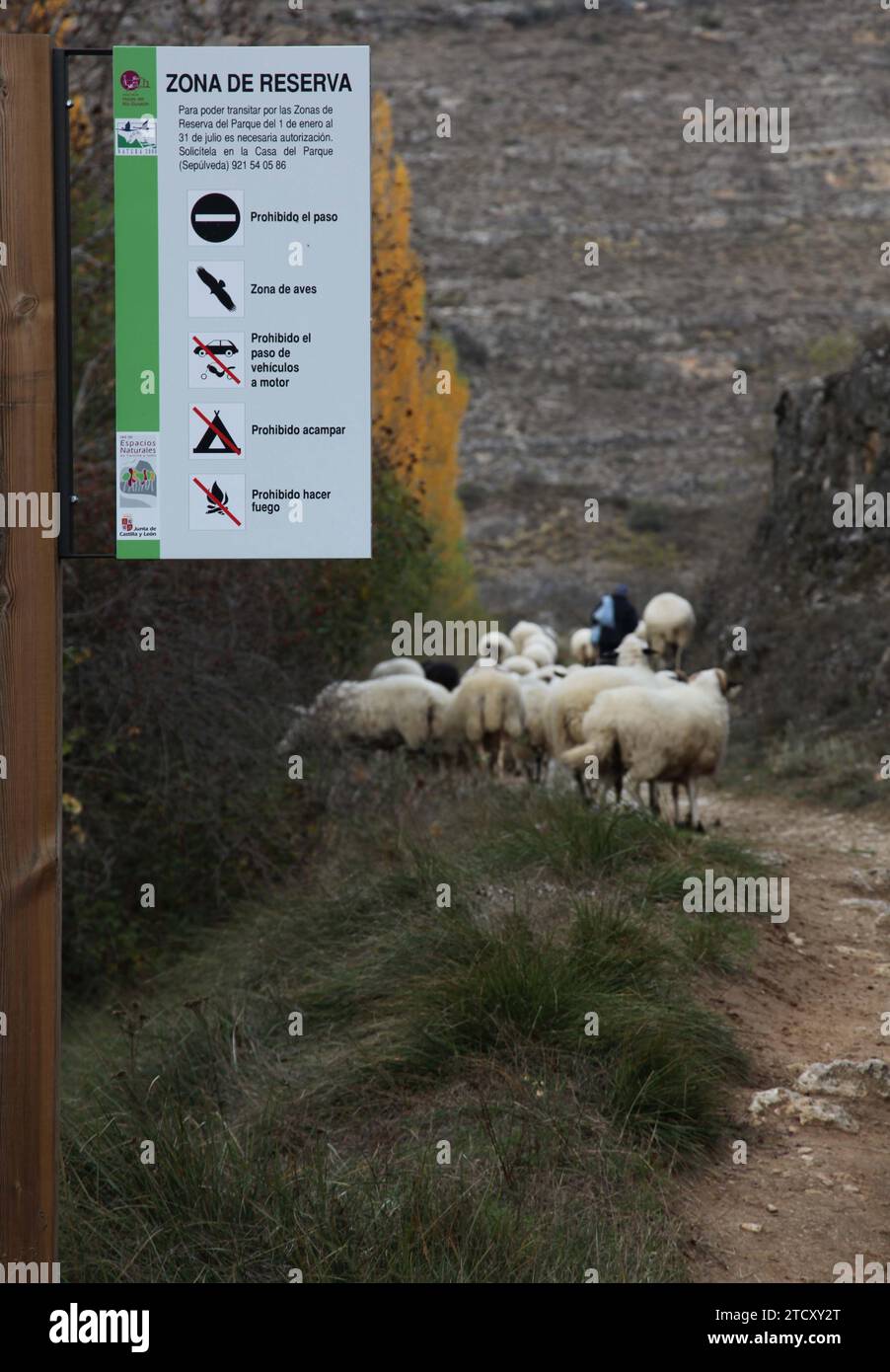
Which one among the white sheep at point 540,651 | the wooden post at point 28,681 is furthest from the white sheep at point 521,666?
the wooden post at point 28,681

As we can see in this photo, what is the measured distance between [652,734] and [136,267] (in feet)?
20.5

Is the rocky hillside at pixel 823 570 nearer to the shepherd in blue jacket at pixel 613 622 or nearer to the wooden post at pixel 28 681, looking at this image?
the shepherd in blue jacket at pixel 613 622

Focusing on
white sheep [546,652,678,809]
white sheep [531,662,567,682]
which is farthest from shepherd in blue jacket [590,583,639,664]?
white sheep [546,652,678,809]

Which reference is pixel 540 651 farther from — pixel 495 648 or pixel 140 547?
pixel 140 547

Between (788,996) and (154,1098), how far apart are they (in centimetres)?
278

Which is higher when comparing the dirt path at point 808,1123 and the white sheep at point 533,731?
the white sheep at point 533,731

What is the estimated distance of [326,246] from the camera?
376 centimetres

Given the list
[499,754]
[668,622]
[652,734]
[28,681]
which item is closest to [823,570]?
[668,622]

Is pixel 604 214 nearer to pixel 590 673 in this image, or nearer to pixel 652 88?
pixel 652 88

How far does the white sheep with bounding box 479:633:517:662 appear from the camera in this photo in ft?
52.6

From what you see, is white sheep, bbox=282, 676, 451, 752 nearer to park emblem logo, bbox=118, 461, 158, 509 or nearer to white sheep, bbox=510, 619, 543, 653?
white sheep, bbox=510, 619, 543, 653

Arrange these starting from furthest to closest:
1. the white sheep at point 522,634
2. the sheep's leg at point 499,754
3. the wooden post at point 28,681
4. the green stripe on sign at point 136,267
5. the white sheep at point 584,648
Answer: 1. the white sheep at point 522,634
2. the white sheep at point 584,648
3. the sheep's leg at point 499,754
4. the green stripe on sign at point 136,267
5. the wooden post at point 28,681

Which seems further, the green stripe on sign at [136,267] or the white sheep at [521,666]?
the white sheep at [521,666]

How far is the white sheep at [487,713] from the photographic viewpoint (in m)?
12.3
